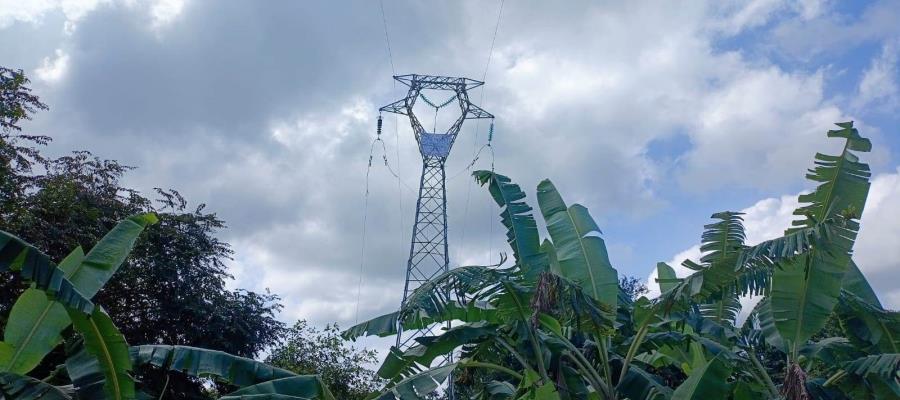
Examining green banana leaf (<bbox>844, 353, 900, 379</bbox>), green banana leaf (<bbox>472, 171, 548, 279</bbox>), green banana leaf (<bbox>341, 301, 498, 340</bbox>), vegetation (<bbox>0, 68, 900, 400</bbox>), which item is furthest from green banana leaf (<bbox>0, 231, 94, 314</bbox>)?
green banana leaf (<bbox>844, 353, 900, 379</bbox>)

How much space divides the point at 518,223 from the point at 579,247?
2.55 feet

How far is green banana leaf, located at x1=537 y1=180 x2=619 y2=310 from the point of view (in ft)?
33.6

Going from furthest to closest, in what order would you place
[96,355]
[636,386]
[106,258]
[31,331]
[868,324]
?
[636,386] < [868,324] < [106,258] < [31,331] < [96,355]

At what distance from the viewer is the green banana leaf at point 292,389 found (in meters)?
9.15

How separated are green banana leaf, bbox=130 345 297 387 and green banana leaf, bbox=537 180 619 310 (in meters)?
3.65

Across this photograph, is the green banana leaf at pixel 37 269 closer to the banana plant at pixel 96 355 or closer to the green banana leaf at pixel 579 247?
the banana plant at pixel 96 355

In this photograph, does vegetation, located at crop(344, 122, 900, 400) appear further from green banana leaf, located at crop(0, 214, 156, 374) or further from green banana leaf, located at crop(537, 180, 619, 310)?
green banana leaf, located at crop(0, 214, 156, 374)

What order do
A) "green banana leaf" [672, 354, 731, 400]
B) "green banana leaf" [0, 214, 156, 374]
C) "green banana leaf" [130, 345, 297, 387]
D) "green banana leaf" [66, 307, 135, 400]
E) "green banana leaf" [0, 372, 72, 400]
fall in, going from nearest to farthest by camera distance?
"green banana leaf" [66, 307, 135, 400] → "green banana leaf" [0, 372, 72, 400] → "green banana leaf" [672, 354, 731, 400] → "green banana leaf" [0, 214, 156, 374] → "green banana leaf" [130, 345, 297, 387]

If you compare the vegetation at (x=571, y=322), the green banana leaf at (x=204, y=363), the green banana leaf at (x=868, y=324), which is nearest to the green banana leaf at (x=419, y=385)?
the vegetation at (x=571, y=322)

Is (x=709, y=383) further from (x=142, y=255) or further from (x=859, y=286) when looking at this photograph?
(x=142, y=255)

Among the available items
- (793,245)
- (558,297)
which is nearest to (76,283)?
(558,297)

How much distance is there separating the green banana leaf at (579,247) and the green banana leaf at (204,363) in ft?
12.0

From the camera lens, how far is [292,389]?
30.9 feet

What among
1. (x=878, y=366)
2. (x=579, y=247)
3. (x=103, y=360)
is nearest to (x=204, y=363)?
(x=103, y=360)
